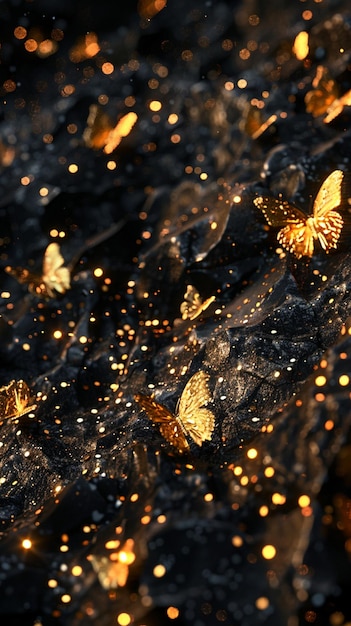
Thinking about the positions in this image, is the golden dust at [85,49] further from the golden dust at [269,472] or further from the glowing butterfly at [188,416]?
the golden dust at [269,472]

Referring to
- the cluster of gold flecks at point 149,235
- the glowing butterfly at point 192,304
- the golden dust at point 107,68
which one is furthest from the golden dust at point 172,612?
the golden dust at point 107,68

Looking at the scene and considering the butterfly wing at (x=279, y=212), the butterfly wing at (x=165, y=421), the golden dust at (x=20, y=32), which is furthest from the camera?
the golden dust at (x=20, y=32)

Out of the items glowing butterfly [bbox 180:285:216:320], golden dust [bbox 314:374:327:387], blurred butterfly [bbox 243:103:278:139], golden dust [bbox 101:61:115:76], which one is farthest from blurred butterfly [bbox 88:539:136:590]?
golden dust [bbox 101:61:115:76]

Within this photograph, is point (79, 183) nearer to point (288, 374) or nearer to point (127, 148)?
point (127, 148)

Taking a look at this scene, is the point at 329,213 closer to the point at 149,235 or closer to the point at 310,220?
the point at 310,220

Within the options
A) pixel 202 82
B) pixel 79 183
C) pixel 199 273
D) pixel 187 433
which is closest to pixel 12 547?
pixel 187 433

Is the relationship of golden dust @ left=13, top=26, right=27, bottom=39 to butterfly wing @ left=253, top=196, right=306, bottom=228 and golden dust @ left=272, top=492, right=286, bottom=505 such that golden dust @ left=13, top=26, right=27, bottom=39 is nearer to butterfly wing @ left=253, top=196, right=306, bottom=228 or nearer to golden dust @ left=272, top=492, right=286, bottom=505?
butterfly wing @ left=253, top=196, right=306, bottom=228

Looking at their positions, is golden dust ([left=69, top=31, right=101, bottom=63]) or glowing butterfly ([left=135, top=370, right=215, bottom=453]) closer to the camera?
glowing butterfly ([left=135, top=370, right=215, bottom=453])
